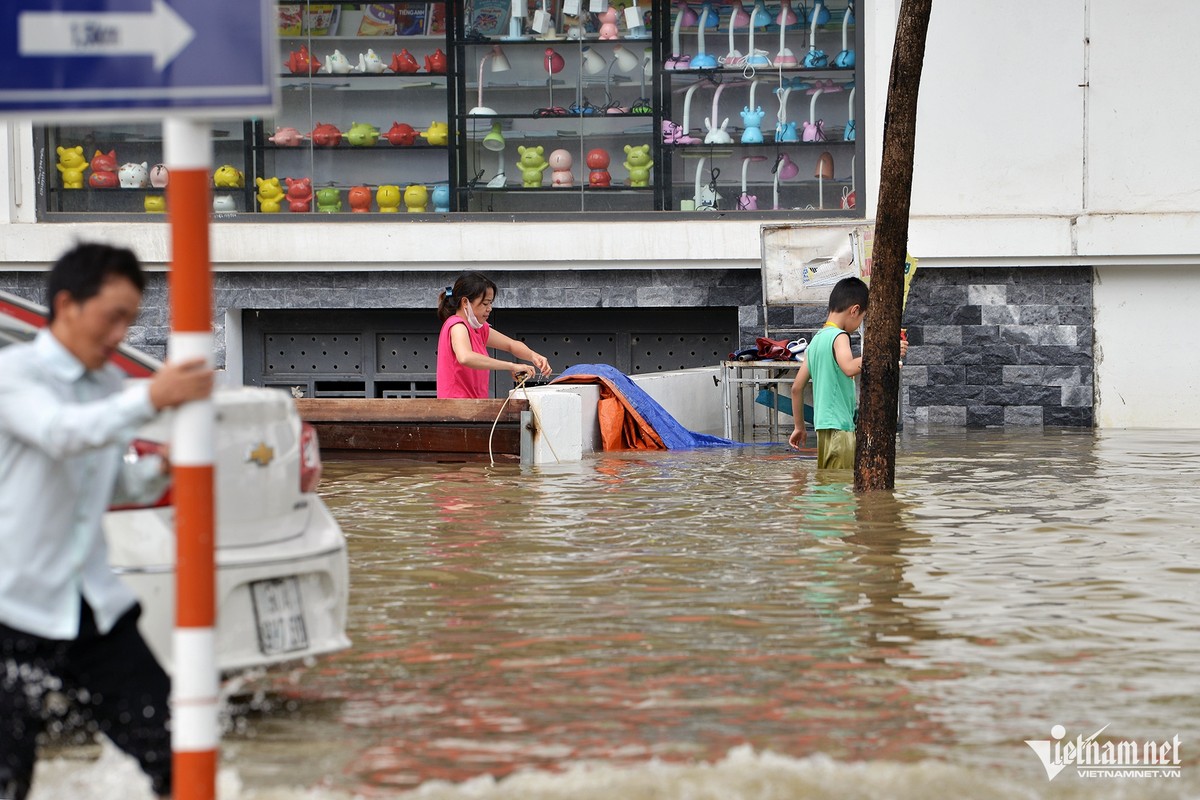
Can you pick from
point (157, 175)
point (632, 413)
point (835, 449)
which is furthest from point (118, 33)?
point (157, 175)

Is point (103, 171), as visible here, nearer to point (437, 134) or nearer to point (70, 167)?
point (70, 167)

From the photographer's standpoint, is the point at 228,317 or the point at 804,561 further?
the point at 228,317

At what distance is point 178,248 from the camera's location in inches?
125

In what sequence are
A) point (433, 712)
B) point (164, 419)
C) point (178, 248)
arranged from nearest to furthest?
point (178, 248)
point (164, 419)
point (433, 712)

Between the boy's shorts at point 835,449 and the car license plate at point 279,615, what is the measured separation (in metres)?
6.66

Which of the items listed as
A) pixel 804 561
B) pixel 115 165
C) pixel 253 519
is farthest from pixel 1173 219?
pixel 253 519

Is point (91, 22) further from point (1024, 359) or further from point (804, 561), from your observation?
point (1024, 359)

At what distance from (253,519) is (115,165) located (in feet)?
43.5

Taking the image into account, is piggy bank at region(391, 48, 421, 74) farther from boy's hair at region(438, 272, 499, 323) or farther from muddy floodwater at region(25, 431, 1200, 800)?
muddy floodwater at region(25, 431, 1200, 800)

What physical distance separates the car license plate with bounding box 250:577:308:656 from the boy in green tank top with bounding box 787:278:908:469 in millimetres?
6238

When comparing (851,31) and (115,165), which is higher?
(851,31)

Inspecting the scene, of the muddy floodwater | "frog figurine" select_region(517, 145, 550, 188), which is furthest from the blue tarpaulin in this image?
"frog figurine" select_region(517, 145, 550, 188)

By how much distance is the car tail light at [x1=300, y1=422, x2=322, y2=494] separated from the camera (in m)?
4.81

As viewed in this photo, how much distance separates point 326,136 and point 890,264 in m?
8.81
